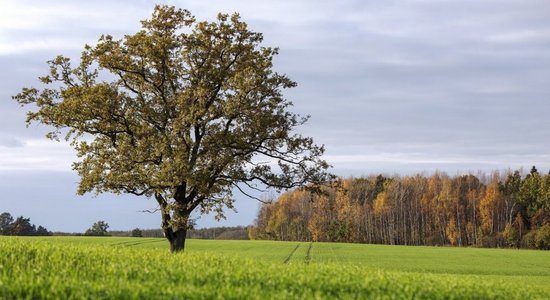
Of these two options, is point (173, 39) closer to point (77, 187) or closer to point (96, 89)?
point (96, 89)

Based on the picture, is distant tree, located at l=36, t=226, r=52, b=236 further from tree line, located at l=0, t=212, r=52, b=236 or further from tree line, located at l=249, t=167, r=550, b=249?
tree line, located at l=249, t=167, r=550, b=249

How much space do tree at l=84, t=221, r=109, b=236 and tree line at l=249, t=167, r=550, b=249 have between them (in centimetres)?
4895

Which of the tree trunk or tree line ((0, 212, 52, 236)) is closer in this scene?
the tree trunk

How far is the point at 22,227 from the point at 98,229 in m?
14.3

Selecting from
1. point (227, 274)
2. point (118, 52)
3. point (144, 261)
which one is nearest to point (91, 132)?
point (118, 52)

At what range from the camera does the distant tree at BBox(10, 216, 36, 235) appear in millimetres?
116688

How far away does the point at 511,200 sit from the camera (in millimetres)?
141250

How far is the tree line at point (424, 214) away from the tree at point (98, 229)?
48952mm

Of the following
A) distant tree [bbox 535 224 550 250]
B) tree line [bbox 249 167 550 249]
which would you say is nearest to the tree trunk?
tree line [bbox 249 167 550 249]

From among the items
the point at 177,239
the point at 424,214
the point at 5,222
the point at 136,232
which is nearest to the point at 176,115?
the point at 177,239

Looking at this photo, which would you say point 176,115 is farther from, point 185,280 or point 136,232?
point 136,232

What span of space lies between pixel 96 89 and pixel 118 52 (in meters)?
3.33

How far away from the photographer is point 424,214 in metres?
152

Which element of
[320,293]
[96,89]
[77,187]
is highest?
[96,89]
